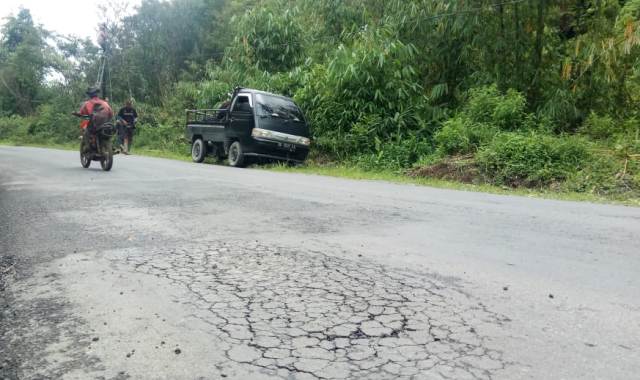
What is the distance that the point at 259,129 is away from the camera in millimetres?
13992

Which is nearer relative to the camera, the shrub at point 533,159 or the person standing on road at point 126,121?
the shrub at point 533,159

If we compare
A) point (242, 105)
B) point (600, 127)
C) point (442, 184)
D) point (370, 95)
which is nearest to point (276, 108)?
point (242, 105)

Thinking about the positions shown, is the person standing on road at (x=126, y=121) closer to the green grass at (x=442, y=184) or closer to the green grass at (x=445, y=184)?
the green grass at (x=442, y=184)

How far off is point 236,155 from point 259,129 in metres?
1.07

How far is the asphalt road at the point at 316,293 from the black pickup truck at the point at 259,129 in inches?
301

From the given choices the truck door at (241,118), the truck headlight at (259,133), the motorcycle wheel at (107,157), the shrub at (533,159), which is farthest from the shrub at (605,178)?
the motorcycle wheel at (107,157)

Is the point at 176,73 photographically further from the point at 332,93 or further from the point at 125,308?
the point at 125,308

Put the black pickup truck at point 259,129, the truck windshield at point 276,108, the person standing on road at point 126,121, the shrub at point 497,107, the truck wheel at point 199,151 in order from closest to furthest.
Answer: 1. the shrub at point 497,107
2. the black pickup truck at point 259,129
3. the truck windshield at point 276,108
4. the truck wheel at point 199,151
5. the person standing on road at point 126,121

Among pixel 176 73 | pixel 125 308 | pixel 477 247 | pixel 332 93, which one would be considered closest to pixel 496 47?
pixel 332 93

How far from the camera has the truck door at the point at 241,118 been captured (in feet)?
46.6

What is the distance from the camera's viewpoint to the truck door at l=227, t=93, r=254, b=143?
14.2 metres

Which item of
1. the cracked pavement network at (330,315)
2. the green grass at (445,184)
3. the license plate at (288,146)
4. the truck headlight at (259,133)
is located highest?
the truck headlight at (259,133)

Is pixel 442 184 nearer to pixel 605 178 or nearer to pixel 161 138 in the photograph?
pixel 605 178

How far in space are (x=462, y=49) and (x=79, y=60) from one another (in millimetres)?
31443
